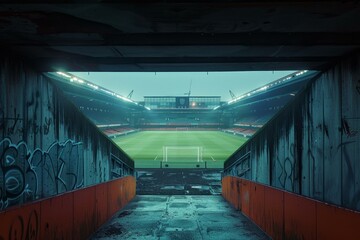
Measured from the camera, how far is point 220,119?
106188mm

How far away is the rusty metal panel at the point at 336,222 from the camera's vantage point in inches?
176

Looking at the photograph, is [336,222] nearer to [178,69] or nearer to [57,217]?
[57,217]

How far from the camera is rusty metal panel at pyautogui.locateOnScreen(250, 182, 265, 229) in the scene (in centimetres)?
844

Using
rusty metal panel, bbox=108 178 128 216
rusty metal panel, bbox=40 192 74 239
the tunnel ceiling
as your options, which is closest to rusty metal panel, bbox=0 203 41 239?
rusty metal panel, bbox=40 192 74 239

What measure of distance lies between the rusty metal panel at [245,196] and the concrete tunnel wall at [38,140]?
5060 mm

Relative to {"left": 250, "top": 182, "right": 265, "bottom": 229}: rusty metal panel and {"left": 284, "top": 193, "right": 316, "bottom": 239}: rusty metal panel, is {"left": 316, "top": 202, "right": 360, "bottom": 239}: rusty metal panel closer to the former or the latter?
{"left": 284, "top": 193, "right": 316, "bottom": 239}: rusty metal panel

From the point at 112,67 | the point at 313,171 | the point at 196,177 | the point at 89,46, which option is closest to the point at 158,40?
the point at 89,46

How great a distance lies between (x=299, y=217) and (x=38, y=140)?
241 inches

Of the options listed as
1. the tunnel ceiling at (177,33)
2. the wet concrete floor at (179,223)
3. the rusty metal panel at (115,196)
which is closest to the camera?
the tunnel ceiling at (177,33)

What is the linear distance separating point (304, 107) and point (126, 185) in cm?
779

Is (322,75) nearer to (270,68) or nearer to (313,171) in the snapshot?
(270,68)

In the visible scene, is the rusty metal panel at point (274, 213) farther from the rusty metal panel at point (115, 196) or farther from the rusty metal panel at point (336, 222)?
the rusty metal panel at point (115, 196)

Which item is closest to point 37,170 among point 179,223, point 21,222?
point 21,222

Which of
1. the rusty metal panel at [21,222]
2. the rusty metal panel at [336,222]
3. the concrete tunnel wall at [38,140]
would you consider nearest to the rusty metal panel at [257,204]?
the rusty metal panel at [336,222]
